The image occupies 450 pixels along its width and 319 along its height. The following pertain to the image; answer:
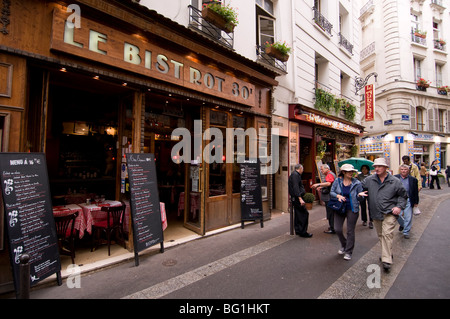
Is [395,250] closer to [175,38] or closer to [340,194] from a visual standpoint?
[340,194]

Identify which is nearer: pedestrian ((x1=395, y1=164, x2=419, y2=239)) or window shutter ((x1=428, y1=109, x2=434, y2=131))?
pedestrian ((x1=395, y1=164, x2=419, y2=239))

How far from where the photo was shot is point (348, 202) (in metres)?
4.64

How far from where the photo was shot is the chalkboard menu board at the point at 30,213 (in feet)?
9.69

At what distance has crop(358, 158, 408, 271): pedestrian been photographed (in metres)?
4.05

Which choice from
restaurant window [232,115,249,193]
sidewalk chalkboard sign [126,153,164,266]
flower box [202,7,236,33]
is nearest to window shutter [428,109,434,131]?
restaurant window [232,115,249,193]

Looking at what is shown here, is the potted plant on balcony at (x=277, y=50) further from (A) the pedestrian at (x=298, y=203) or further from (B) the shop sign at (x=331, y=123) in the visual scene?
(A) the pedestrian at (x=298, y=203)

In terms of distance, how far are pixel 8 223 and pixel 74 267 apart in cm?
Answer: 165

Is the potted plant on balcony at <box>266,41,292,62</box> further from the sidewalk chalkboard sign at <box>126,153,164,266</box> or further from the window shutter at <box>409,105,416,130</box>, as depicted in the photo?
the window shutter at <box>409,105,416,130</box>

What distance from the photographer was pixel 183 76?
558 cm

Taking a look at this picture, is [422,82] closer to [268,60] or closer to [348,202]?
[268,60]

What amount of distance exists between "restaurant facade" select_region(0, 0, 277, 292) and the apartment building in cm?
1651

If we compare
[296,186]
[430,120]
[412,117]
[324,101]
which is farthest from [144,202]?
[430,120]
